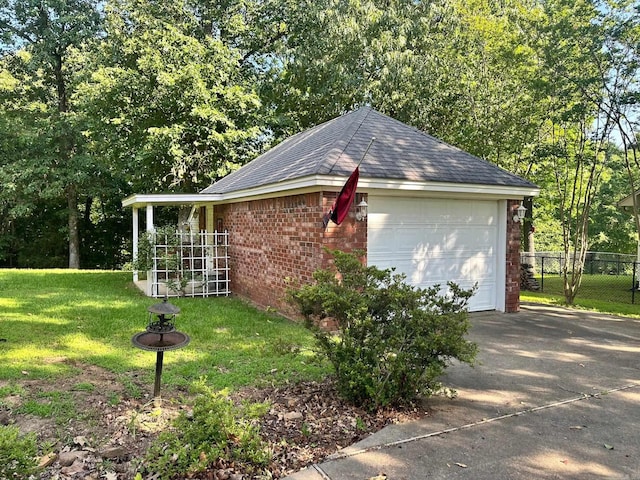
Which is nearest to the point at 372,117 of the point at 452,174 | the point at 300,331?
the point at 452,174

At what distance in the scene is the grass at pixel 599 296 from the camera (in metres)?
10.7

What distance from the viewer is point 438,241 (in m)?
8.41

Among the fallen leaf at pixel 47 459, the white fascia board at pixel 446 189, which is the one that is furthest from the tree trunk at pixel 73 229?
the fallen leaf at pixel 47 459

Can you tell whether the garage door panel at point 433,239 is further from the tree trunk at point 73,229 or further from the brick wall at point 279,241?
the tree trunk at point 73,229

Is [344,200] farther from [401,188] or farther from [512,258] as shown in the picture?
[512,258]

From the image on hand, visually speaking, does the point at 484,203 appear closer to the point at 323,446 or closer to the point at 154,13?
the point at 323,446

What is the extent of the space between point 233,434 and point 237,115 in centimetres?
1614

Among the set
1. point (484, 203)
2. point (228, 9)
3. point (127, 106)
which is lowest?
point (484, 203)

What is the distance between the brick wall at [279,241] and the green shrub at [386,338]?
146 cm

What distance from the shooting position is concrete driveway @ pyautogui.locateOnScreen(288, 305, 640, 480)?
10.3ft

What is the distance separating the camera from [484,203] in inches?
348

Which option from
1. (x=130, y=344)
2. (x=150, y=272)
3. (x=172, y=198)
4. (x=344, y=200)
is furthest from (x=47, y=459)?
(x=150, y=272)

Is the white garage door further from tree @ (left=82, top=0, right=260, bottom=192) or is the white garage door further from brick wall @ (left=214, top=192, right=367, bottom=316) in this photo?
tree @ (left=82, top=0, right=260, bottom=192)

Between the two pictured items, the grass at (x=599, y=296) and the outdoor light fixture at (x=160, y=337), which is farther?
the grass at (x=599, y=296)
